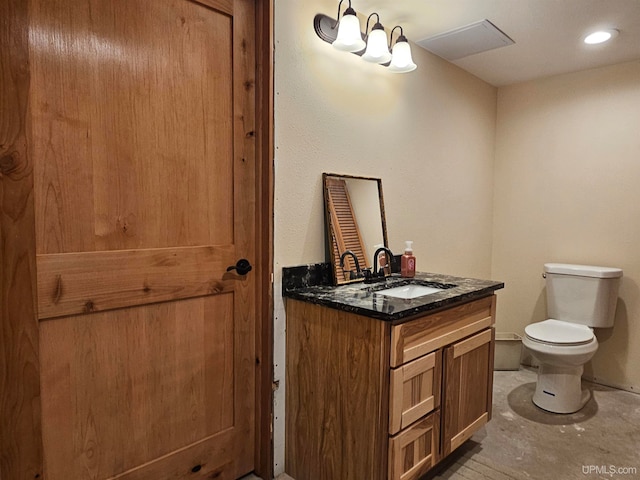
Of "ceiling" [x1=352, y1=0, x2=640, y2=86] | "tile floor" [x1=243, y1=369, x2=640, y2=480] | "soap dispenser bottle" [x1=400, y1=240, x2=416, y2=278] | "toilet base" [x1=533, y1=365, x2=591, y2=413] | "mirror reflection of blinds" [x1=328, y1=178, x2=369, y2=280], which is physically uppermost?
"ceiling" [x1=352, y1=0, x2=640, y2=86]

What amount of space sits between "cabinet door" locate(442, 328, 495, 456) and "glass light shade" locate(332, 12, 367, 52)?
140 cm

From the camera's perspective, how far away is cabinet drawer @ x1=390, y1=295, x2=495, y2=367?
1.50 metres

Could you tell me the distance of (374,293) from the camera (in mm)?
1805

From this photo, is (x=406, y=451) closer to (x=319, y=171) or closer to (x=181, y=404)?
(x=181, y=404)

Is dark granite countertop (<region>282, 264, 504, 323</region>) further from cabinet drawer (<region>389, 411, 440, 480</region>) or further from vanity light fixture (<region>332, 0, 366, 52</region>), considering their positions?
vanity light fixture (<region>332, 0, 366, 52</region>)

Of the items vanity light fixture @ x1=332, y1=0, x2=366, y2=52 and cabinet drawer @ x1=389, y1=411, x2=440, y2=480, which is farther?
vanity light fixture @ x1=332, y1=0, x2=366, y2=52

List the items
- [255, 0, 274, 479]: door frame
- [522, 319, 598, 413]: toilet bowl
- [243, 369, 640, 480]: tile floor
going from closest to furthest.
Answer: [255, 0, 274, 479]: door frame < [243, 369, 640, 480]: tile floor < [522, 319, 598, 413]: toilet bowl

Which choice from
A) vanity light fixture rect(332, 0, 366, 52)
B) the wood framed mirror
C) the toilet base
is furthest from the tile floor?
vanity light fixture rect(332, 0, 366, 52)

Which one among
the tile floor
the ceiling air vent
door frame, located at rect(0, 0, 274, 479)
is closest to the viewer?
door frame, located at rect(0, 0, 274, 479)

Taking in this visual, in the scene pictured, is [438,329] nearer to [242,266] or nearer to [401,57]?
[242,266]

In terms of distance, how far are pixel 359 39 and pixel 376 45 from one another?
0.16 m

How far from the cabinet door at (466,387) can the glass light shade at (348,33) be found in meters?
1.40

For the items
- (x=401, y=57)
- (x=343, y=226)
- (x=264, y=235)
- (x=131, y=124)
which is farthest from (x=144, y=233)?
(x=401, y=57)

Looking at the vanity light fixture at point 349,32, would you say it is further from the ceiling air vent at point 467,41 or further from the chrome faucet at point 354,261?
the chrome faucet at point 354,261
